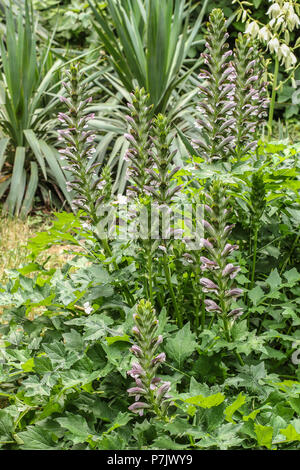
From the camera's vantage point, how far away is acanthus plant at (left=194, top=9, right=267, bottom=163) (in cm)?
175

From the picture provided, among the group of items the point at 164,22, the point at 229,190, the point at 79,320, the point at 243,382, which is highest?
the point at 164,22

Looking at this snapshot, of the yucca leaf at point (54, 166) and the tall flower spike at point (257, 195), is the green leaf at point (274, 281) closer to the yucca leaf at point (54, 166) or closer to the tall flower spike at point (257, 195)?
the tall flower spike at point (257, 195)

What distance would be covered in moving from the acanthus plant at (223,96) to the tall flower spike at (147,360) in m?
0.65

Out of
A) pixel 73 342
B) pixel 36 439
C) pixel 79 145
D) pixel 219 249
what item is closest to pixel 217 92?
pixel 79 145

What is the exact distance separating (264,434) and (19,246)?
2.43 m

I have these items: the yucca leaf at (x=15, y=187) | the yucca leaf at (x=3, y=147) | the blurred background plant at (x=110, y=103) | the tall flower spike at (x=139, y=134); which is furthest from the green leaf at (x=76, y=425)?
the yucca leaf at (x=3, y=147)

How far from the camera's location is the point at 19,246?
3443 mm

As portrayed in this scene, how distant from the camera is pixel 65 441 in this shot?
1.65 m

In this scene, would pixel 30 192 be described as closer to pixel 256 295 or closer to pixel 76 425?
pixel 256 295

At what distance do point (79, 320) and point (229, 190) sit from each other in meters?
0.65

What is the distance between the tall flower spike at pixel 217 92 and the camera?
5.72 ft
